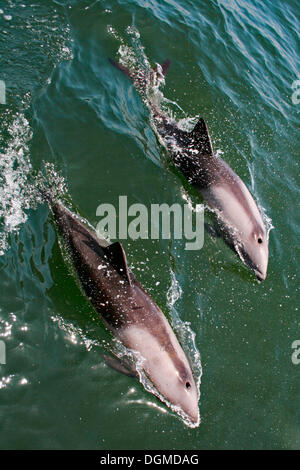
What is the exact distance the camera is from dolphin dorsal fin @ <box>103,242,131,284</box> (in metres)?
5.57

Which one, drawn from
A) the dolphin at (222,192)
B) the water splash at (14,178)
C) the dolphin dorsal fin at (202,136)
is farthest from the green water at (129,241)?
the dolphin dorsal fin at (202,136)

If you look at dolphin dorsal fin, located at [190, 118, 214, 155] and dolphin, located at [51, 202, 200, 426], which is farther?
dolphin dorsal fin, located at [190, 118, 214, 155]

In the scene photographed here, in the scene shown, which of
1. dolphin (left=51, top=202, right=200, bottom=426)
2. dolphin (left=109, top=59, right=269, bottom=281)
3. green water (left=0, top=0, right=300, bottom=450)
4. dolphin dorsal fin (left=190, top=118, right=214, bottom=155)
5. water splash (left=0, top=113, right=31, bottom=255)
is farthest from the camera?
dolphin dorsal fin (left=190, top=118, right=214, bottom=155)

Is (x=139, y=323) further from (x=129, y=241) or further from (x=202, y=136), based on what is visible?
(x=202, y=136)

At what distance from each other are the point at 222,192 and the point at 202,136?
1.13 meters

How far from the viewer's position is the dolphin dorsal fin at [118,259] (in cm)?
557

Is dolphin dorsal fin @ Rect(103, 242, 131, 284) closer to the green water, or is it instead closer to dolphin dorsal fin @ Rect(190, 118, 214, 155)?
the green water

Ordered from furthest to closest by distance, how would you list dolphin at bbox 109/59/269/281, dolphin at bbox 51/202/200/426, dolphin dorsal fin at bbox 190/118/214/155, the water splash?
dolphin dorsal fin at bbox 190/118/214/155, dolphin at bbox 109/59/269/281, the water splash, dolphin at bbox 51/202/200/426

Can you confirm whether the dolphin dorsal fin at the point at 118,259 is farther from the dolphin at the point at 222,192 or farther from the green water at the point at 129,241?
the dolphin at the point at 222,192

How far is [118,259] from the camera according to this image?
5.65 m

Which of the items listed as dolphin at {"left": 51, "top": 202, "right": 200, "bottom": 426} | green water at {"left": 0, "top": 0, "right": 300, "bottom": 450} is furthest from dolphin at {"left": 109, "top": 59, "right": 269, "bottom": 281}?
dolphin at {"left": 51, "top": 202, "right": 200, "bottom": 426}

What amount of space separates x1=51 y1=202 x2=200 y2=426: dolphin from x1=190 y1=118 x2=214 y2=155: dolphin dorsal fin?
3.32 metres
